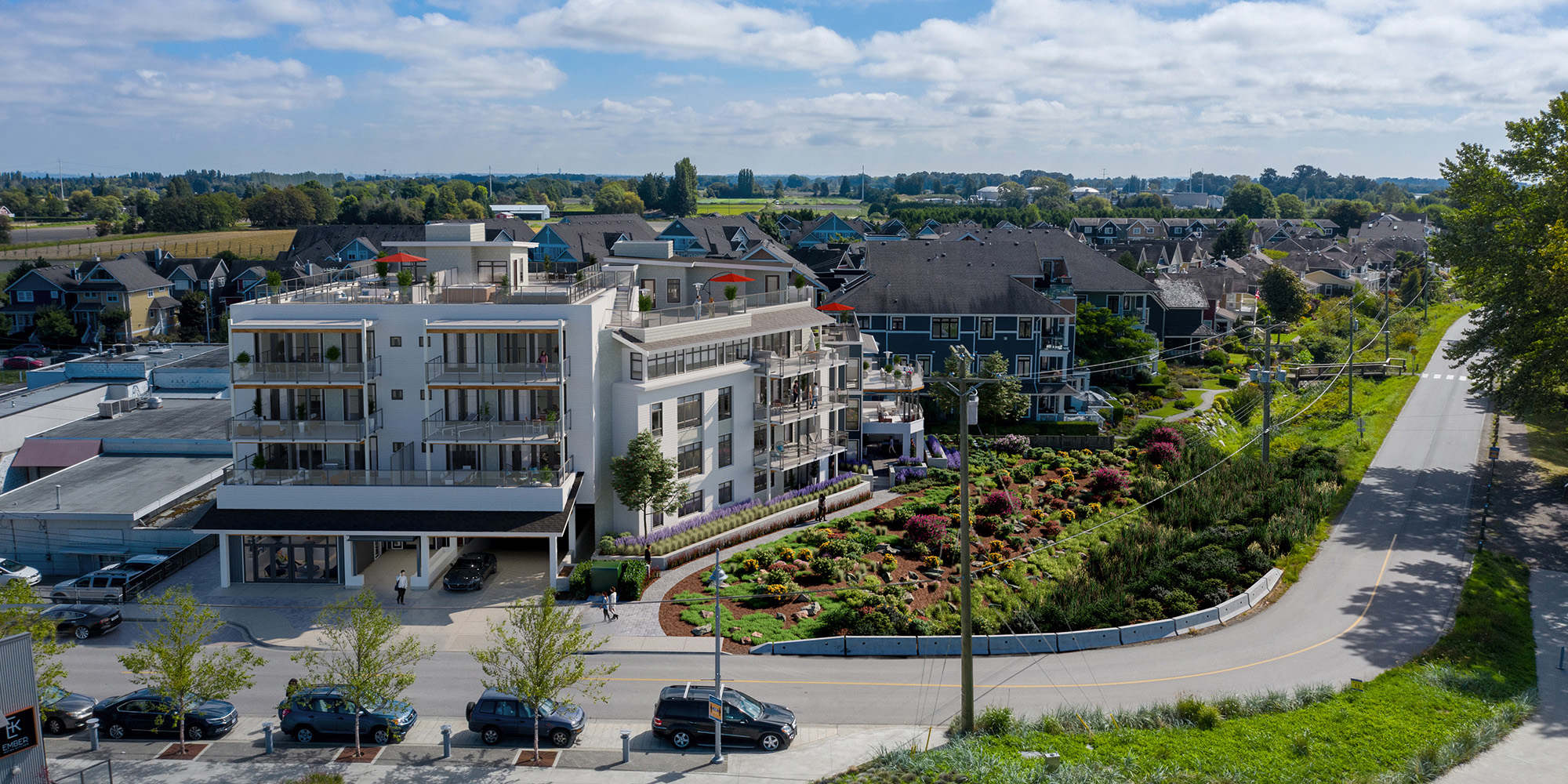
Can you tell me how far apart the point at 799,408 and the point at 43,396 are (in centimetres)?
4215

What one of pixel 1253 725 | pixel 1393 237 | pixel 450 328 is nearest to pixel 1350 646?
pixel 1253 725

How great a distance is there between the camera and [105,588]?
3872 centimetres

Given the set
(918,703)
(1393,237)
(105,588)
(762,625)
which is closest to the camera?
(918,703)

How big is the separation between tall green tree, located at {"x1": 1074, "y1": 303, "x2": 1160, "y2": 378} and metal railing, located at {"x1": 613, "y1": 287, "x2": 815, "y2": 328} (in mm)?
34973

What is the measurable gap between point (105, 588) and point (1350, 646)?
42.9m

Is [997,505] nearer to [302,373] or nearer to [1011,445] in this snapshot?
[1011,445]

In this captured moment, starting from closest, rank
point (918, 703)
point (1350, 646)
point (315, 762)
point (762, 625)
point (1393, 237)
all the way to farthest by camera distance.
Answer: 1. point (315, 762)
2. point (918, 703)
3. point (1350, 646)
4. point (762, 625)
5. point (1393, 237)

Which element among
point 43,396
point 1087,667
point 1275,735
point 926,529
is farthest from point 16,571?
point 1275,735

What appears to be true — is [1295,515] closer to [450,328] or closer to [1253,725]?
[1253,725]

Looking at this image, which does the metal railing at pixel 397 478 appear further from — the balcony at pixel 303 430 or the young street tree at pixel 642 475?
the young street tree at pixel 642 475

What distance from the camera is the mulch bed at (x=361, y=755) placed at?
2734 cm

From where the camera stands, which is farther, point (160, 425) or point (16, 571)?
point (160, 425)

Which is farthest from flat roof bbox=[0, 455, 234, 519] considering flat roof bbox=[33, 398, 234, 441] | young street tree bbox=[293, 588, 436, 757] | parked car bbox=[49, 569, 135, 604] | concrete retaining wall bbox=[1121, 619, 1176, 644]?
concrete retaining wall bbox=[1121, 619, 1176, 644]

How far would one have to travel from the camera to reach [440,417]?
41.5 m
